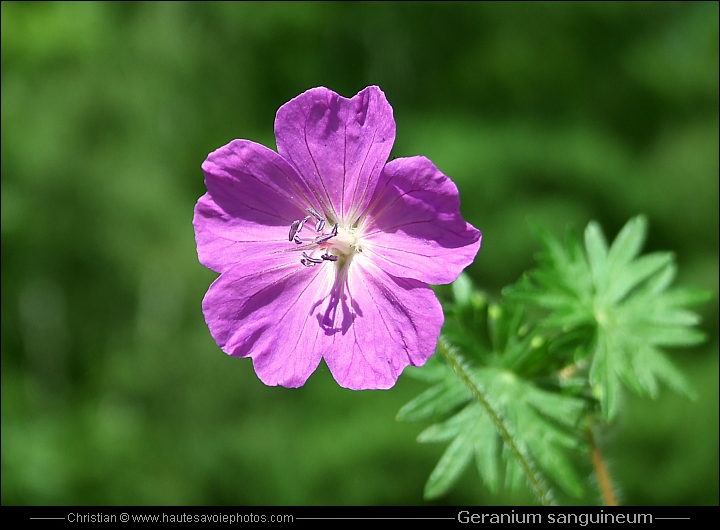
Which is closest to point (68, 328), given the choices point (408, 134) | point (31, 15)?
point (31, 15)

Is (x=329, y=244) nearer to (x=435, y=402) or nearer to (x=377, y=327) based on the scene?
(x=377, y=327)

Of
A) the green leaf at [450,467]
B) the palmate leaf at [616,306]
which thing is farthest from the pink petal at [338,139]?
the green leaf at [450,467]

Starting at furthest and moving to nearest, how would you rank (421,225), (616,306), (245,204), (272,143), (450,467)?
(272,143)
(616,306)
(450,467)
(245,204)
(421,225)

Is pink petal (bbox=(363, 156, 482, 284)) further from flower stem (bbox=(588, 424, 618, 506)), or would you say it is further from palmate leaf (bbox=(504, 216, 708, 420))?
flower stem (bbox=(588, 424, 618, 506))

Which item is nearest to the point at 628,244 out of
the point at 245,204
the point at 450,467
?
the point at 450,467

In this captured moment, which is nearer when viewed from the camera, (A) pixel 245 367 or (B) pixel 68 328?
(A) pixel 245 367

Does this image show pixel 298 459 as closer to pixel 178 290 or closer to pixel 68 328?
pixel 178 290
